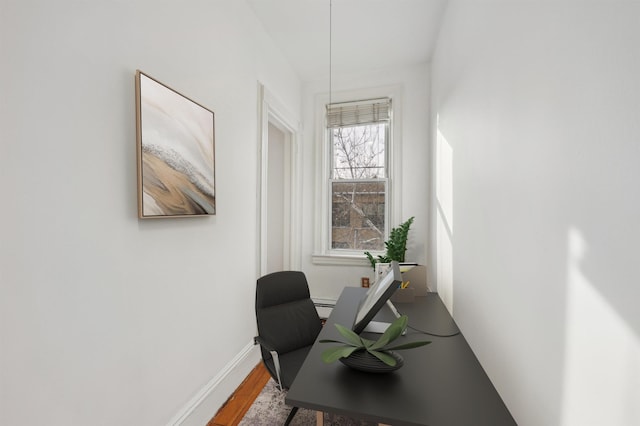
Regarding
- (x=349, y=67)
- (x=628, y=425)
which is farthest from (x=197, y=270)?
(x=349, y=67)

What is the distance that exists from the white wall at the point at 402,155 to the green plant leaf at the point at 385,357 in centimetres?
250

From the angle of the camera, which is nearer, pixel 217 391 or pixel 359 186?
pixel 217 391

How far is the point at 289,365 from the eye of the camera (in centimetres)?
168

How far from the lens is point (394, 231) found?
333 centimetres

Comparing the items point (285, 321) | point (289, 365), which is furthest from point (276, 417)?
point (285, 321)

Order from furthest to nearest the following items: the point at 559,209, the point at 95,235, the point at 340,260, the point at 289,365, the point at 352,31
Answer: the point at 340,260, the point at 352,31, the point at 289,365, the point at 95,235, the point at 559,209

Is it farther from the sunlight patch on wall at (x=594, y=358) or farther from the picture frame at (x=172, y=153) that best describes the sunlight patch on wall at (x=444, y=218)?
the picture frame at (x=172, y=153)

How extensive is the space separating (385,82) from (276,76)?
144 centimetres

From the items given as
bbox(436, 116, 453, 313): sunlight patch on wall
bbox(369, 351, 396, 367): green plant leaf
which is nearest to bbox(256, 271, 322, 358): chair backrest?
bbox(369, 351, 396, 367): green plant leaf

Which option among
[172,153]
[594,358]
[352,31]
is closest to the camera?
[594,358]

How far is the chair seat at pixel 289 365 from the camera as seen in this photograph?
1.54 m

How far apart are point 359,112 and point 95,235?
3272mm

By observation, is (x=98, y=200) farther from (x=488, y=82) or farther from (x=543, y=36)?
(x=488, y=82)

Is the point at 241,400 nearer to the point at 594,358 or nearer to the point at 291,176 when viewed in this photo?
the point at 594,358
